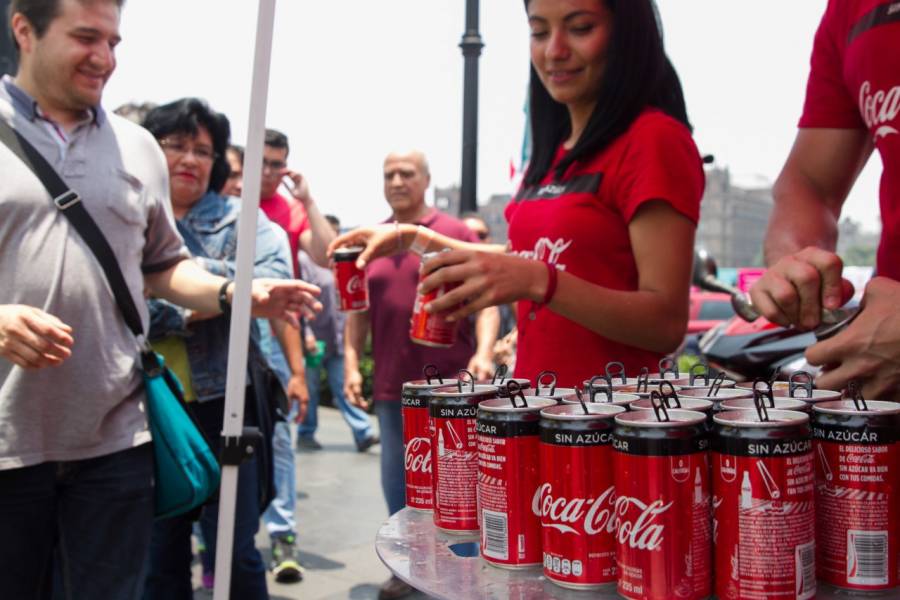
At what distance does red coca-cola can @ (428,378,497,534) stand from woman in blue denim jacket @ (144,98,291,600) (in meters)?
1.66

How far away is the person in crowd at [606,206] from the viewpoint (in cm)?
192

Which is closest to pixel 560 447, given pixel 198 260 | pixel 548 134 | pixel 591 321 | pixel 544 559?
pixel 544 559

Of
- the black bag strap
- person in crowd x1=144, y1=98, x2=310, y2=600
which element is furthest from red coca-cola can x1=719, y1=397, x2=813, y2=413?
person in crowd x1=144, y1=98, x2=310, y2=600

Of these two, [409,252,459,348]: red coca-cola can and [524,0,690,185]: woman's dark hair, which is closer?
[409,252,459,348]: red coca-cola can

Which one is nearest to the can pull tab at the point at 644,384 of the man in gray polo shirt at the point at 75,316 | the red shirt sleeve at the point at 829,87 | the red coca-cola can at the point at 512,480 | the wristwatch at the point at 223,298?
the red coca-cola can at the point at 512,480

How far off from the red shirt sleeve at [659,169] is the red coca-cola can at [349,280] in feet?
2.52

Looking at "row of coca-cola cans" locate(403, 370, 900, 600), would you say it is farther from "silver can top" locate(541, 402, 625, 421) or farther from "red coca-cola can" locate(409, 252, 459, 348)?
"red coca-cola can" locate(409, 252, 459, 348)

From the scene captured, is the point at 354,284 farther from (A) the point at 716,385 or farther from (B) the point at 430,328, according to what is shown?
(A) the point at 716,385

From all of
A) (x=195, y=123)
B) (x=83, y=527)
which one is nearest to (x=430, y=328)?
(x=83, y=527)

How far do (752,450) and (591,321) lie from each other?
818 millimetres

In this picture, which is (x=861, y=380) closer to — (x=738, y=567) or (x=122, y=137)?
(x=738, y=567)

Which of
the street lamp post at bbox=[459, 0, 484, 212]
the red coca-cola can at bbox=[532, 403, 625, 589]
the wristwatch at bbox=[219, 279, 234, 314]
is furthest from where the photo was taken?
the street lamp post at bbox=[459, 0, 484, 212]

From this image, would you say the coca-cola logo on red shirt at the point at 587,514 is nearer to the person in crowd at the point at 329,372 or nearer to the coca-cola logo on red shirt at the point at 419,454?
the coca-cola logo on red shirt at the point at 419,454

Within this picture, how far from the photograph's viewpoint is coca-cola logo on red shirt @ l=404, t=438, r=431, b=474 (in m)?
1.56
